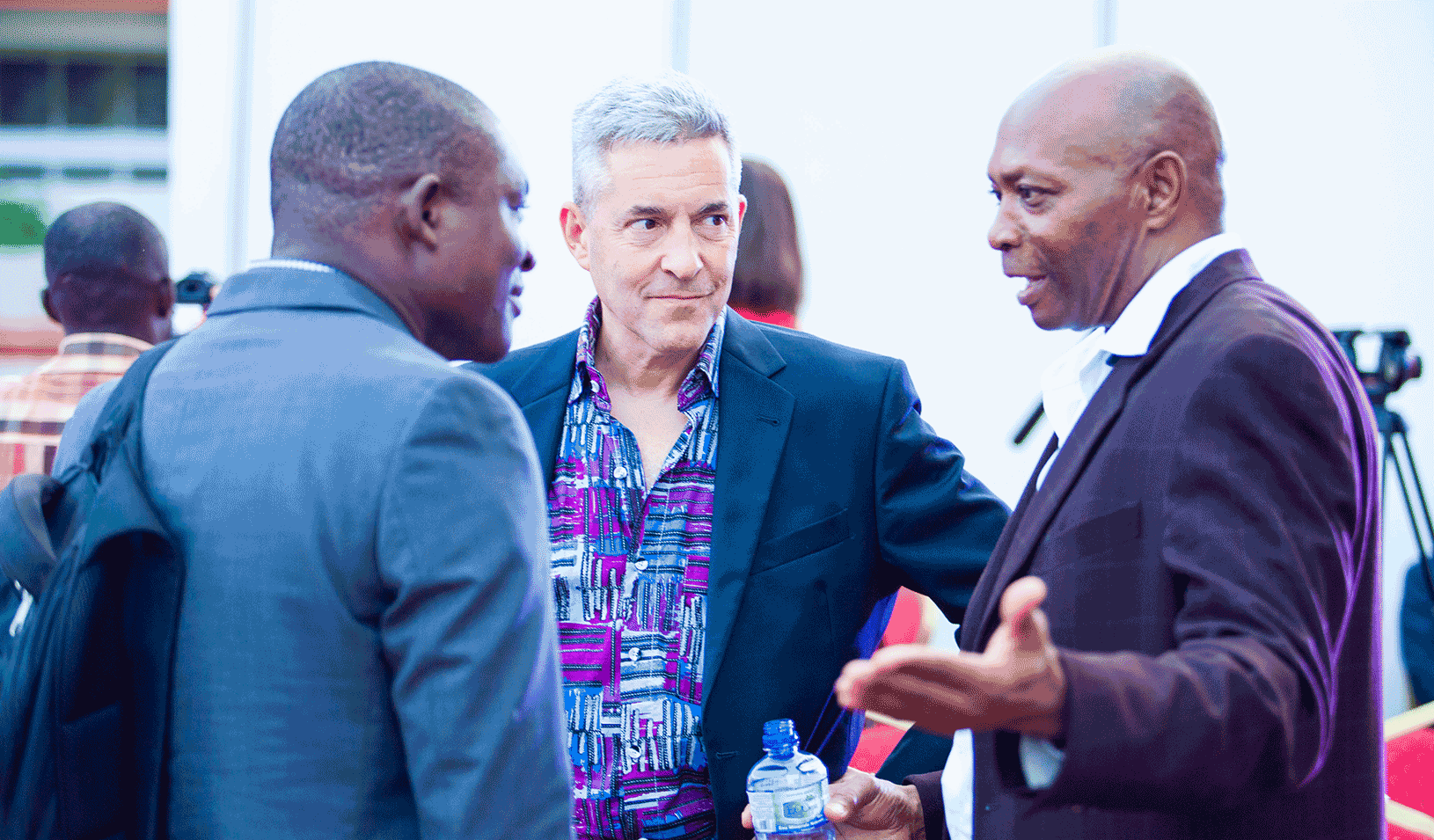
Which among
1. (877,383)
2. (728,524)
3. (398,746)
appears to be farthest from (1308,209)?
(398,746)

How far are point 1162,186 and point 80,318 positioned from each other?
2.40 metres

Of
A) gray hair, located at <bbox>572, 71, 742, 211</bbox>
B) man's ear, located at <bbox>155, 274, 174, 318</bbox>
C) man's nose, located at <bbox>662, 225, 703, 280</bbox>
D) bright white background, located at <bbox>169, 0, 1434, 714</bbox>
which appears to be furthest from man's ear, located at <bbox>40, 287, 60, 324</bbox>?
man's nose, located at <bbox>662, 225, 703, 280</bbox>

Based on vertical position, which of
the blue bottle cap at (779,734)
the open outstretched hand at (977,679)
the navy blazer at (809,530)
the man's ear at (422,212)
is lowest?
the blue bottle cap at (779,734)

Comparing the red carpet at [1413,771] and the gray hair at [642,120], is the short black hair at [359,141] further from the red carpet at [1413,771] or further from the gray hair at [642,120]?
the red carpet at [1413,771]

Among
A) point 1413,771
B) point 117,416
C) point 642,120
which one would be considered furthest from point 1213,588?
point 1413,771

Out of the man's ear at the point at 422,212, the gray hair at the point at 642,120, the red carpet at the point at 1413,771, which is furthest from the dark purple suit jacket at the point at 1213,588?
the red carpet at the point at 1413,771

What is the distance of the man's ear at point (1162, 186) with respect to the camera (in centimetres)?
108

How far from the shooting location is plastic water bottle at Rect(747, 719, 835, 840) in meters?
1.31

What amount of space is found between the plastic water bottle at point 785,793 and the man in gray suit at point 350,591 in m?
0.45

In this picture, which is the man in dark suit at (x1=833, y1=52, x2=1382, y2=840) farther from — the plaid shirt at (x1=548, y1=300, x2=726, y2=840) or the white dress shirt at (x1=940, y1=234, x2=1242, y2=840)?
the plaid shirt at (x1=548, y1=300, x2=726, y2=840)

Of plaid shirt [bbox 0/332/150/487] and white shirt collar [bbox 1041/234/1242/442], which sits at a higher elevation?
white shirt collar [bbox 1041/234/1242/442]

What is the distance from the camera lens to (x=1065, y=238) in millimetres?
1135

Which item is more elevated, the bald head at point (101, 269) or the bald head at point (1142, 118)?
the bald head at point (1142, 118)

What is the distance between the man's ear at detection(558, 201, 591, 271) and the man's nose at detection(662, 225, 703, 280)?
0.16m
